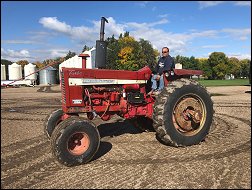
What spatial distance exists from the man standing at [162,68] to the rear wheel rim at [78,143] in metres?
2.16

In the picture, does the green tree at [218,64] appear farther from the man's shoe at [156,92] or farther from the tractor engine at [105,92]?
the tractor engine at [105,92]

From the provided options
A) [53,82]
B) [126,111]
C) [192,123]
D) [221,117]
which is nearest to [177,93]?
[192,123]

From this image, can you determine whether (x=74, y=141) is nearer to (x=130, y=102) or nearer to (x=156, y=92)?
(x=130, y=102)

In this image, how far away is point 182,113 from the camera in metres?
6.59

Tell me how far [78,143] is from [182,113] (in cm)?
235

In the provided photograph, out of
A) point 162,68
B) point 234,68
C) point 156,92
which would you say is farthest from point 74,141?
point 234,68

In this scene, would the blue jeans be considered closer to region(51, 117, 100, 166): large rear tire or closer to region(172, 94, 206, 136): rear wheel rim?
region(172, 94, 206, 136): rear wheel rim

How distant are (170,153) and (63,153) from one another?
2.09m

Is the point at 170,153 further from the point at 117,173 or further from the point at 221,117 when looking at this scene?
the point at 221,117

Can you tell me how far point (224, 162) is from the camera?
17.7ft

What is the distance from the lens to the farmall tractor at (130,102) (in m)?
6.19

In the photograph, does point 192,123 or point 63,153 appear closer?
point 63,153

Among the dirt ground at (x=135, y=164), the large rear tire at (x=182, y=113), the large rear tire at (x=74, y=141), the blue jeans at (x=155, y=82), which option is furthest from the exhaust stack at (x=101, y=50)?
the dirt ground at (x=135, y=164)

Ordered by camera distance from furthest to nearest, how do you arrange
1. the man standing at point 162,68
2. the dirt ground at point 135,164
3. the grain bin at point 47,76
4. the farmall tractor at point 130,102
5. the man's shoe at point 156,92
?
1. the grain bin at point 47,76
2. the man standing at point 162,68
3. the man's shoe at point 156,92
4. the farmall tractor at point 130,102
5. the dirt ground at point 135,164
